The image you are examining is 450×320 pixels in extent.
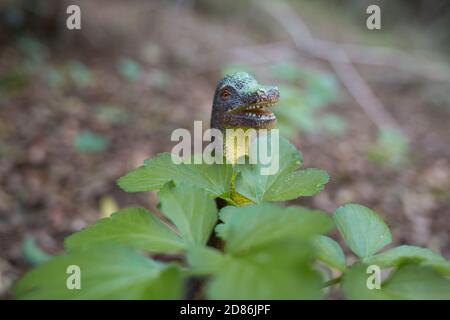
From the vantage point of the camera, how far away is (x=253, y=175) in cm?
121

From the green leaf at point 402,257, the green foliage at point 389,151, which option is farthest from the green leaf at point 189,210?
the green foliage at point 389,151

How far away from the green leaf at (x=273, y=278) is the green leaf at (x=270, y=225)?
0.16 ft

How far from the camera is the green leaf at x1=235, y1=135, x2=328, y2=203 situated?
3.80 ft

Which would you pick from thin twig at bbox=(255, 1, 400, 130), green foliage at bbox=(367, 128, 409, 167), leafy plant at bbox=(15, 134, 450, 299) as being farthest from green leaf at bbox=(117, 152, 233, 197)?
thin twig at bbox=(255, 1, 400, 130)

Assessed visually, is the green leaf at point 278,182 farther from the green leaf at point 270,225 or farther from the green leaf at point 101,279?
the green leaf at point 101,279

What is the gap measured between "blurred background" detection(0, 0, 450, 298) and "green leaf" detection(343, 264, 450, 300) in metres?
2.20

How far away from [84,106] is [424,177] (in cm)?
373

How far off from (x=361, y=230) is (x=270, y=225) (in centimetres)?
33

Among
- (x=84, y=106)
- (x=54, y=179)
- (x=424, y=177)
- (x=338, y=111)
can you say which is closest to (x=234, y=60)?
(x=338, y=111)

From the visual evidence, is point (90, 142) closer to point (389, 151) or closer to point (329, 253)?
point (389, 151)

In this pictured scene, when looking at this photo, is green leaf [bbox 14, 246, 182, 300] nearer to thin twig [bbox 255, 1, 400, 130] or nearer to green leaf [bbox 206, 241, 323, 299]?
green leaf [bbox 206, 241, 323, 299]

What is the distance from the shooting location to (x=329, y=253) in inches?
37.3

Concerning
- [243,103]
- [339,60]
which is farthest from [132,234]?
[339,60]
